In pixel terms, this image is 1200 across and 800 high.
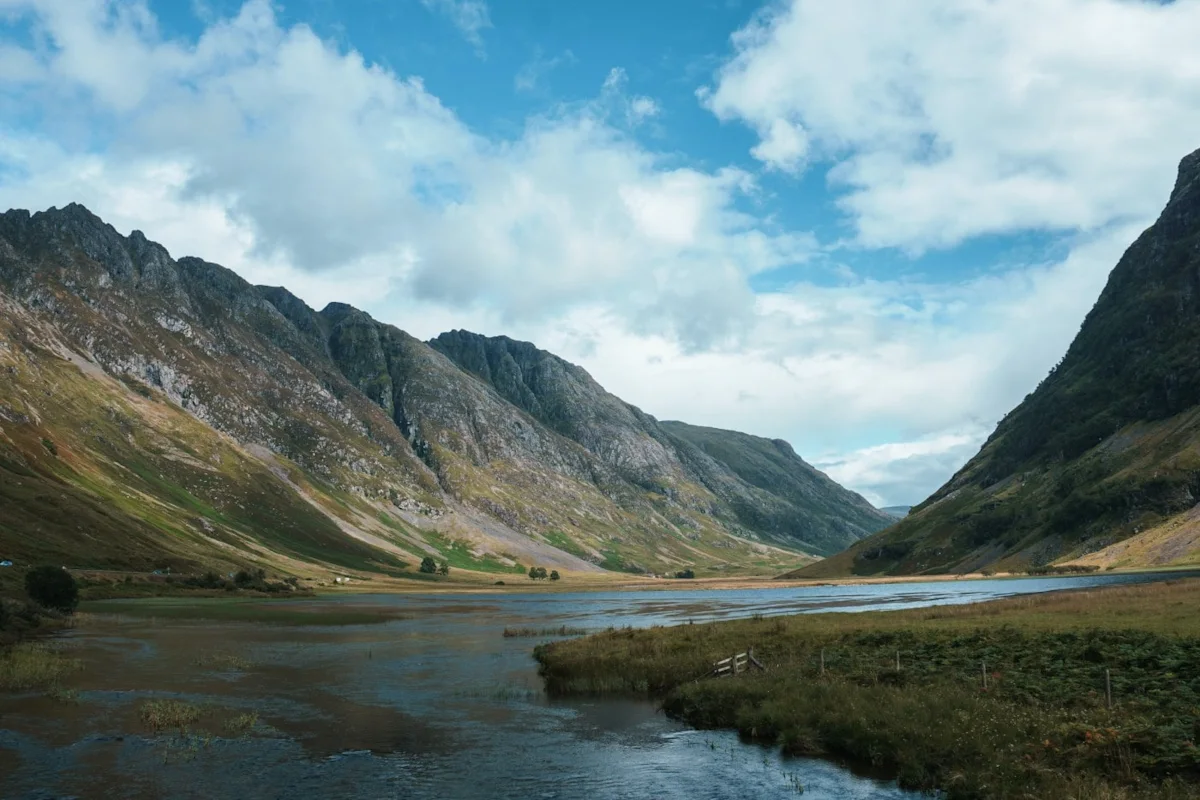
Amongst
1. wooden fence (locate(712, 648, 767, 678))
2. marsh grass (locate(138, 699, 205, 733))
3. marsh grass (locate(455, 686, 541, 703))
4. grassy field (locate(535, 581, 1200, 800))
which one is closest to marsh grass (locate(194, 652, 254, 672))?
marsh grass (locate(138, 699, 205, 733))

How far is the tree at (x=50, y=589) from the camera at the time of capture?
93.3 metres

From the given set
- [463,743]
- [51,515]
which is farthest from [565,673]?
[51,515]

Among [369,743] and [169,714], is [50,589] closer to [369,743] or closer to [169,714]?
[169,714]

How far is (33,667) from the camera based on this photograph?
2055 inches

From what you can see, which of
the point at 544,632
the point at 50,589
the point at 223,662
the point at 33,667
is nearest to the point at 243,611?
the point at 50,589

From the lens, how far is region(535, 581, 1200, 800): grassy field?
24.4m

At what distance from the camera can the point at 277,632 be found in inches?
3632

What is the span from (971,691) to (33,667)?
57957 millimetres

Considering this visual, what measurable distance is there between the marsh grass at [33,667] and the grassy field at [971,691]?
32.6 m

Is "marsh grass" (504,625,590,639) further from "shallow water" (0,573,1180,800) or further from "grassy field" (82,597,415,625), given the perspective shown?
"grassy field" (82,597,415,625)

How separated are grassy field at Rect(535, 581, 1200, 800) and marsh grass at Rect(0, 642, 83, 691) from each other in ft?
107

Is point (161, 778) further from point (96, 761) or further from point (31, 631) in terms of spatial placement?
point (31, 631)

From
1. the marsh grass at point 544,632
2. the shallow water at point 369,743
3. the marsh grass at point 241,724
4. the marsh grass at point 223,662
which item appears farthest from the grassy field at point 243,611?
the marsh grass at point 241,724

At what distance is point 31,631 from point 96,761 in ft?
185
